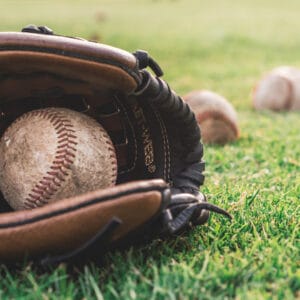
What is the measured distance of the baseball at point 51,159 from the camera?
86.0 inches

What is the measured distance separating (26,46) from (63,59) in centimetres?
13

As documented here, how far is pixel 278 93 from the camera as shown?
7.55 meters

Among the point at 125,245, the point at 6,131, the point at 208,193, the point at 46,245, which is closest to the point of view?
the point at 46,245

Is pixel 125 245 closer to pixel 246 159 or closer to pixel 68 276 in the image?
pixel 68 276

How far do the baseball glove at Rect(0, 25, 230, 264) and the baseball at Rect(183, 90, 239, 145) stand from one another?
2.43 m

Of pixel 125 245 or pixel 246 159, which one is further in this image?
pixel 246 159

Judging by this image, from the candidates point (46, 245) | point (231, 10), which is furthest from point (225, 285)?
point (231, 10)

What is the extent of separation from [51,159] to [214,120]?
2.99 meters

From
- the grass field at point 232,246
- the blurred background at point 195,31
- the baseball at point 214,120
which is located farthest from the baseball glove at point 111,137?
the blurred background at point 195,31

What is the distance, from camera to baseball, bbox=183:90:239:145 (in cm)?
499

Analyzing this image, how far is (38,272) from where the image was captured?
198 centimetres

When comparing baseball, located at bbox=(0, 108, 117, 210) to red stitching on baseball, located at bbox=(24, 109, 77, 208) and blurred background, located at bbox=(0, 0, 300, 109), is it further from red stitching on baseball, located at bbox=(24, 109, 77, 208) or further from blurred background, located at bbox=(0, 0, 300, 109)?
blurred background, located at bbox=(0, 0, 300, 109)

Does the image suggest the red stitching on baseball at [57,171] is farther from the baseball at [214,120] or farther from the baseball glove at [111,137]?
the baseball at [214,120]

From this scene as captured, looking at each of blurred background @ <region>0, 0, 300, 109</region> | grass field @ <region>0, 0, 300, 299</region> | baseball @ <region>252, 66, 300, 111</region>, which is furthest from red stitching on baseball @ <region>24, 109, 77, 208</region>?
blurred background @ <region>0, 0, 300, 109</region>
